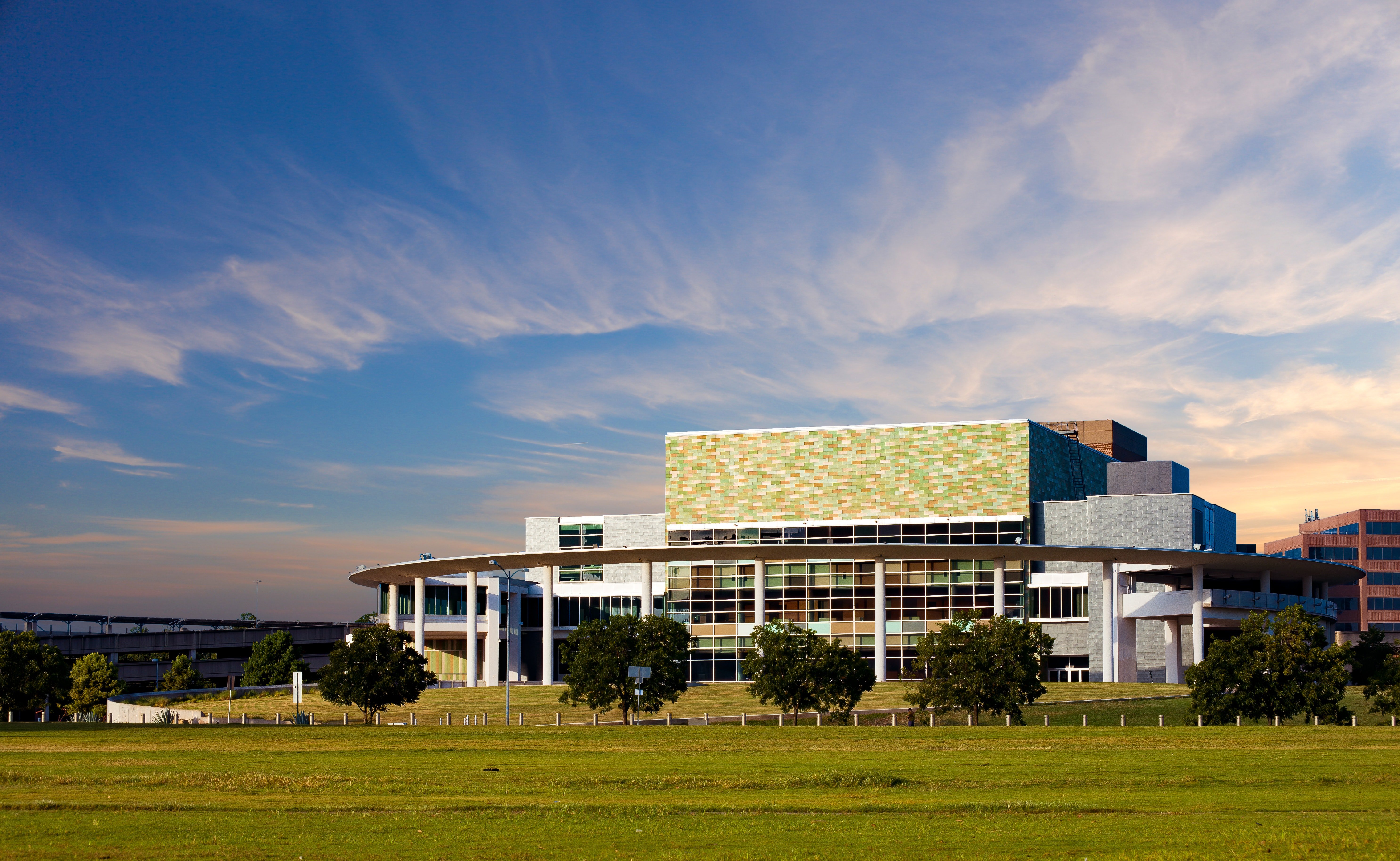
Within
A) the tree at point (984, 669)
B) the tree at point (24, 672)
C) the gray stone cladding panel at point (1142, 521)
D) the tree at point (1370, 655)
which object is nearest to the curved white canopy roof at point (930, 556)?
the gray stone cladding panel at point (1142, 521)

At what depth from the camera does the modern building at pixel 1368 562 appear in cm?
17000

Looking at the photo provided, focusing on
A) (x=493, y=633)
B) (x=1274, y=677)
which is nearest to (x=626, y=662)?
(x=1274, y=677)

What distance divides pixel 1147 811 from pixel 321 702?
72607 millimetres

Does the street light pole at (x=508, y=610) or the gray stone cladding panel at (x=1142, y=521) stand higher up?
the gray stone cladding panel at (x=1142, y=521)

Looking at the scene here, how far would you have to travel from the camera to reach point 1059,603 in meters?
106

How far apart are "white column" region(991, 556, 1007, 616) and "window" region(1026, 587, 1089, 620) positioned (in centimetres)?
469

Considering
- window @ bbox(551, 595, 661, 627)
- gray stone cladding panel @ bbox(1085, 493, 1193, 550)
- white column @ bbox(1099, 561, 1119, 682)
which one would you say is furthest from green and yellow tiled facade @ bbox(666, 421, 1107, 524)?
white column @ bbox(1099, 561, 1119, 682)

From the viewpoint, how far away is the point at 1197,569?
318 ft

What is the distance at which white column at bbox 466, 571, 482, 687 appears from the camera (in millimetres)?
109625

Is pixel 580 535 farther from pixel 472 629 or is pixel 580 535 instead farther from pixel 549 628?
pixel 549 628

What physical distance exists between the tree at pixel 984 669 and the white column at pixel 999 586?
35.7 m

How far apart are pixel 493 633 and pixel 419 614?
7179 millimetres

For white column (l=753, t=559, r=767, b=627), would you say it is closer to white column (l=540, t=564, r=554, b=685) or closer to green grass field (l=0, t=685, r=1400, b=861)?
white column (l=540, t=564, r=554, b=685)

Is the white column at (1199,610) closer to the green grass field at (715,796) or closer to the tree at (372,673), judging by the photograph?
the green grass field at (715,796)
